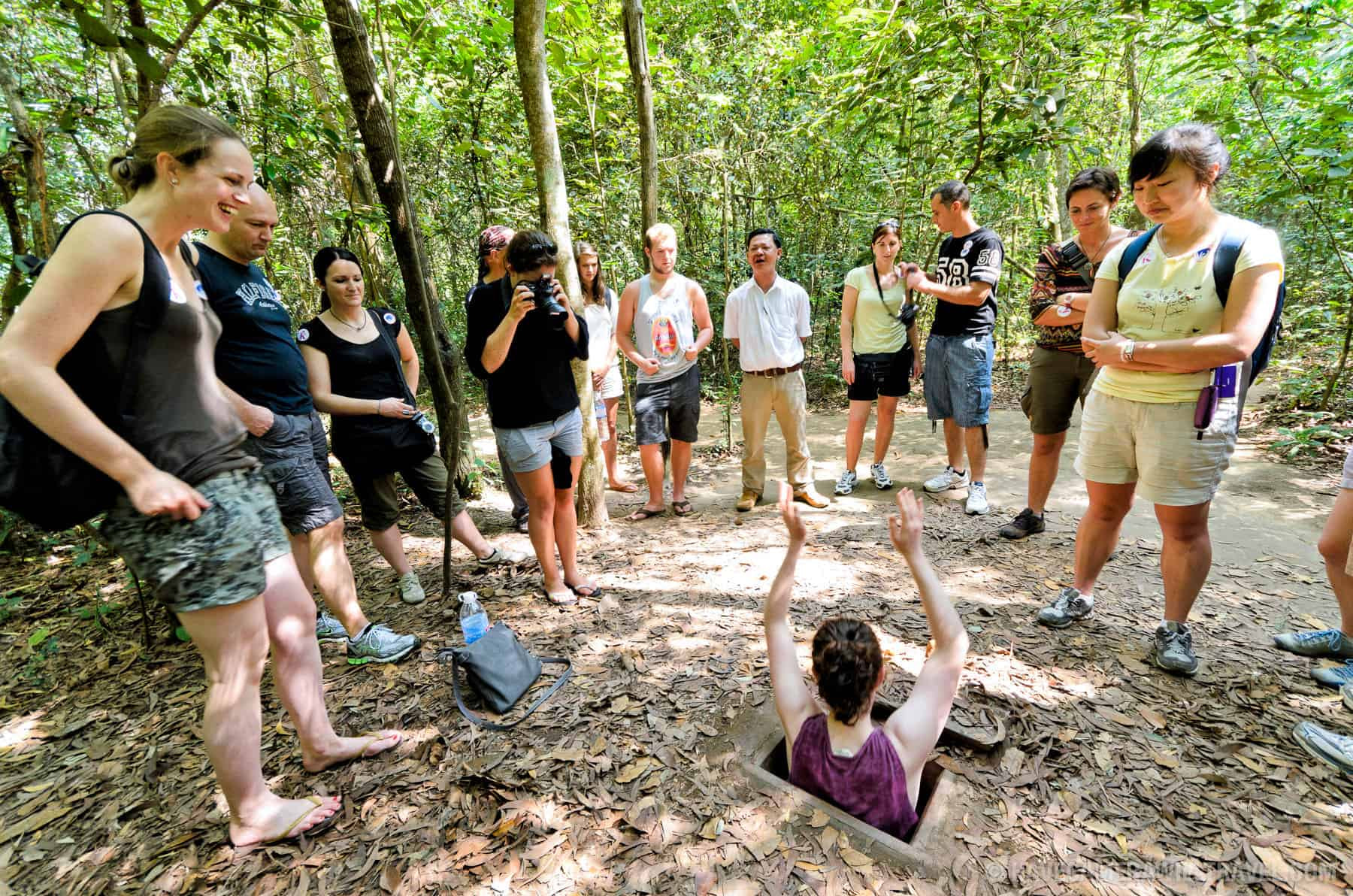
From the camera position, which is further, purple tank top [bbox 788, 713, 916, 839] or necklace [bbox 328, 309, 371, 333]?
necklace [bbox 328, 309, 371, 333]

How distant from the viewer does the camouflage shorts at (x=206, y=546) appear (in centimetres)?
150

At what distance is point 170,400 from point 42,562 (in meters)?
4.88

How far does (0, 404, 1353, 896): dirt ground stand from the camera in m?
1.79

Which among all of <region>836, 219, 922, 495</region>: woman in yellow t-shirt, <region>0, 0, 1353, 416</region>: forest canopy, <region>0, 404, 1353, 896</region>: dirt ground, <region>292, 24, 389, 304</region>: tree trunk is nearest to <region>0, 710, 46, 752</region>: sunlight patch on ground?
<region>0, 404, 1353, 896</region>: dirt ground

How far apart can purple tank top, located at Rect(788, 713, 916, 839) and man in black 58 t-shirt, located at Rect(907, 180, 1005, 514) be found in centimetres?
298

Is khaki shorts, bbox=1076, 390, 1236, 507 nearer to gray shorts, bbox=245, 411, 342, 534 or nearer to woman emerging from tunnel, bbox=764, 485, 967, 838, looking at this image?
woman emerging from tunnel, bbox=764, 485, 967, 838

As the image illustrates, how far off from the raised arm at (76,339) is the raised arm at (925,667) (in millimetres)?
2070

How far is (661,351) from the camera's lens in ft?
15.0

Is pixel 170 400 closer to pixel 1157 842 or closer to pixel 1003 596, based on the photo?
pixel 1157 842

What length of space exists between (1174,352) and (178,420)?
130 inches

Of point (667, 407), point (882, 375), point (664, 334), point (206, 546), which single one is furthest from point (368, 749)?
point (882, 375)

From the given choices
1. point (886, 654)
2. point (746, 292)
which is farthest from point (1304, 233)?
point (886, 654)

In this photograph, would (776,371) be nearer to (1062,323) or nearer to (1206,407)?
(1062,323)

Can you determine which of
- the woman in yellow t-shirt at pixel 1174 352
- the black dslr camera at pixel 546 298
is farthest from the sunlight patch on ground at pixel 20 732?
the woman in yellow t-shirt at pixel 1174 352
